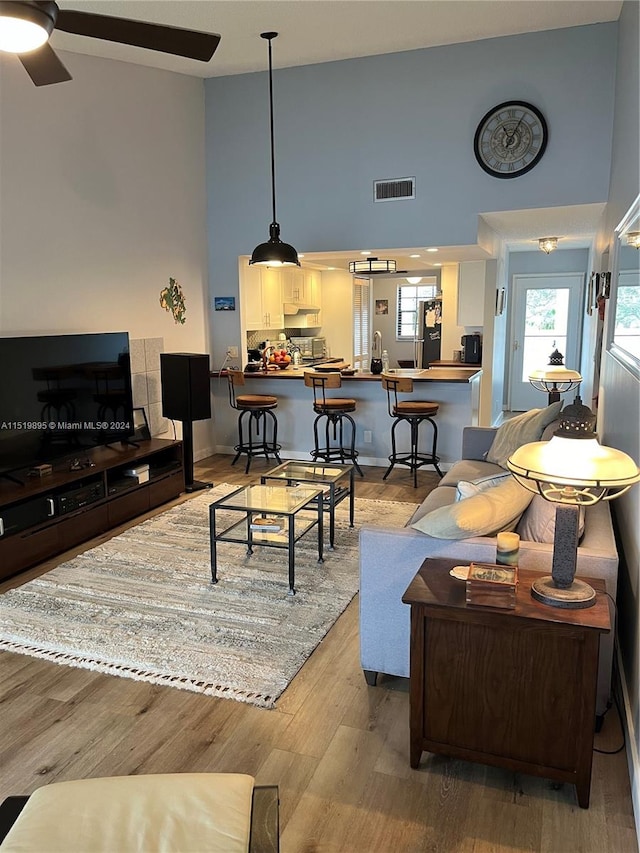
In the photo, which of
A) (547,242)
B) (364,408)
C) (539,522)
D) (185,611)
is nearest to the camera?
(539,522)

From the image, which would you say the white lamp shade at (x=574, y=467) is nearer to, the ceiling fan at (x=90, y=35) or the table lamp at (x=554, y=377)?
the ceiling fan at (x=90, y=35)

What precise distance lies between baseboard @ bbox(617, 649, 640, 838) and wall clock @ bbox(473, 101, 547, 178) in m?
4.32

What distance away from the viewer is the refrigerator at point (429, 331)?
10593 mm

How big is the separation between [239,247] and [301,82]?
1613mm

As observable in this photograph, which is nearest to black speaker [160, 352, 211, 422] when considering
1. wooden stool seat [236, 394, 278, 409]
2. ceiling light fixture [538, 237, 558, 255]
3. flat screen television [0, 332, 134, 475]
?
flat screen television [0, 332, 134, 475]

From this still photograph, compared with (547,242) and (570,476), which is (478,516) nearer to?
(570,476)

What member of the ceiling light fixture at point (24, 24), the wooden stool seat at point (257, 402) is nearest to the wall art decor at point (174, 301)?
the wooden stool seat at point (257, 402)

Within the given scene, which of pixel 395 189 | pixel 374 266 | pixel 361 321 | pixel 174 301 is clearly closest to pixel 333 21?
pixel 395 189

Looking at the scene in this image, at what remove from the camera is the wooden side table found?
6.36 ft

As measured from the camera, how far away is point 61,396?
431 cm

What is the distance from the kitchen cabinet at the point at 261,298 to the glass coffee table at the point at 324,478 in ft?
9.02

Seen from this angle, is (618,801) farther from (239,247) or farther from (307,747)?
(239,247)

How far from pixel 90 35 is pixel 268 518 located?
103 inches

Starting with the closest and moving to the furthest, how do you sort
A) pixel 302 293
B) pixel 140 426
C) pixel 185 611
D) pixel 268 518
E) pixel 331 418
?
pixel 185 611 → pixel 268 518 → pixel 140 426 → pixel 331 418 → pixel 302 293
